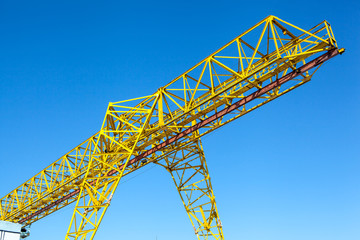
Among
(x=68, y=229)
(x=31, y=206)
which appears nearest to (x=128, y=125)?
(x=68, y=229)

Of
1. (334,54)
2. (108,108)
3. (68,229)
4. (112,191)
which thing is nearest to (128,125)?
(108,108)

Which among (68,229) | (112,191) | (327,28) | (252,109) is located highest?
(327,28)

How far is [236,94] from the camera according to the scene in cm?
1580

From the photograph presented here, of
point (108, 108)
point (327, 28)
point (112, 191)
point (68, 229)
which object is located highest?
point (108, 108)

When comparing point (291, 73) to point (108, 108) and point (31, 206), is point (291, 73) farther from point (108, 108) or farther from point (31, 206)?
point (31, 206)

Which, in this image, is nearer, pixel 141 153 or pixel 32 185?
pixel 141 153

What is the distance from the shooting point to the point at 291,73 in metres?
14.5

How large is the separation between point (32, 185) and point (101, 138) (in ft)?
36.7

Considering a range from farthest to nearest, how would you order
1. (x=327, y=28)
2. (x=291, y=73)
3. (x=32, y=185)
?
(x=32, y=185) → (x=291, y=73) → (x=327, y=28)

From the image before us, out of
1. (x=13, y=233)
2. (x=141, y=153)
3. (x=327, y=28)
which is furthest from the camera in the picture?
(x=141, y=153)

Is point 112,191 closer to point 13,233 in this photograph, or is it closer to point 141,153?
point 141,153

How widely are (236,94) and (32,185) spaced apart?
1917cm

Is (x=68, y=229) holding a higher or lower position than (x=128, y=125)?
lower

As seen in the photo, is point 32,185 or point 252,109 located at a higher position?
point 32,185
